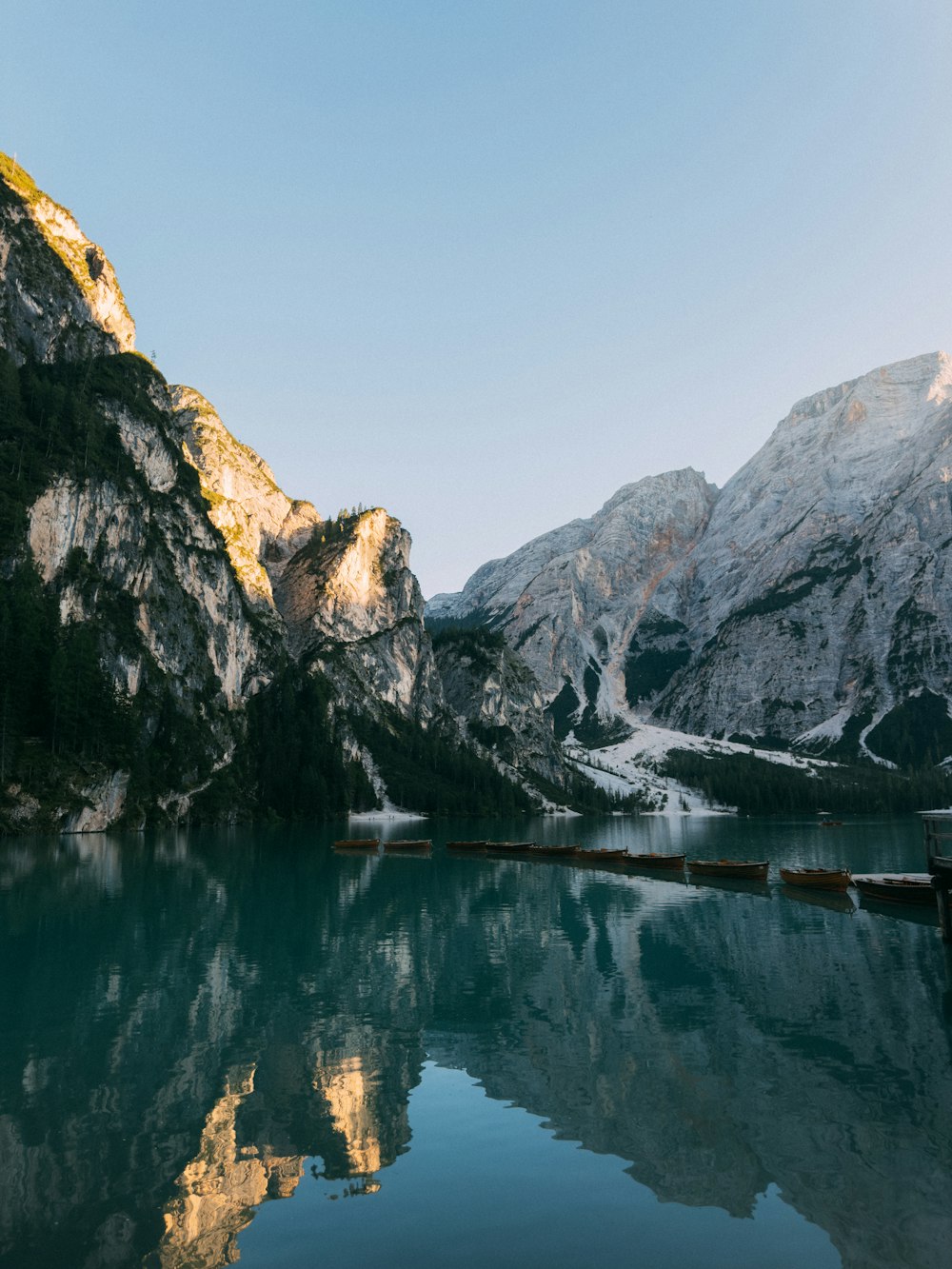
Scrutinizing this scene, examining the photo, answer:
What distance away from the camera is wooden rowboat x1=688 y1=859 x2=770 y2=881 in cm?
7925

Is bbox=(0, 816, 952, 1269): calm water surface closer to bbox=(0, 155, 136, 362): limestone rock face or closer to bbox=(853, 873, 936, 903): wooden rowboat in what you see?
bbox=(853, 873, 936, 903): wooden rowboat

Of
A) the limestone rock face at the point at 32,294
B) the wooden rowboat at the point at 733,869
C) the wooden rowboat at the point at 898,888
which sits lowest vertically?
the wooden rowboat at the point at 733,869

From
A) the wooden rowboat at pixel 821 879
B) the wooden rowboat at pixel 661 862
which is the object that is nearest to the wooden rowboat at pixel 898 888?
the wooden rowboat at pixel 821 879

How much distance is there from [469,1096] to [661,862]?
250ft

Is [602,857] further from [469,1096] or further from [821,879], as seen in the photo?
[469,1096]

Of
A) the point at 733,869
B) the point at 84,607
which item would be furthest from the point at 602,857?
the point at 84,607

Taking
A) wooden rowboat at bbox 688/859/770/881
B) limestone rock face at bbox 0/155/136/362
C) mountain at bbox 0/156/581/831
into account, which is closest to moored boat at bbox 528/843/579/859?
wooden rowboat at bbox 688/859/770/881

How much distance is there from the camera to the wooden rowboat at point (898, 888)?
192ft

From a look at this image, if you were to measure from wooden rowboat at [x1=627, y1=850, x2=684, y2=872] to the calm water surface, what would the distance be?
139 feet

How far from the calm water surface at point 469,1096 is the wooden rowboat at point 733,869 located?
30.0 m

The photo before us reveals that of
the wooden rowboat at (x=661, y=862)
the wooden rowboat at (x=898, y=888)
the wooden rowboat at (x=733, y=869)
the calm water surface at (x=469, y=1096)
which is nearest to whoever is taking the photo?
the calm water surface at (x=469, y=1096)

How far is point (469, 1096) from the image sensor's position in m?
21.6

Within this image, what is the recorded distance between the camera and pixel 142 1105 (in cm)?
2033

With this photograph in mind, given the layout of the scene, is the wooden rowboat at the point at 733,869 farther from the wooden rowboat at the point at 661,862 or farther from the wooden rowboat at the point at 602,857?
the wooden rowboat at the point at 602,857
